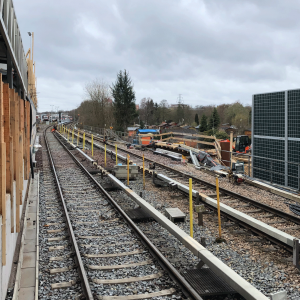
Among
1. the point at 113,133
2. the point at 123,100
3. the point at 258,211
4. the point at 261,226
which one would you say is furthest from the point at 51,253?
the point at 123,100

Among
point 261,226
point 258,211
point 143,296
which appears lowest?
point 143,296

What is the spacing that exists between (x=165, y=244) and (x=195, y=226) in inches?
51.0

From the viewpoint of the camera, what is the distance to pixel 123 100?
53.2 meters

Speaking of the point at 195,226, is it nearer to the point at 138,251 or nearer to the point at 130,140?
the point at 138,251

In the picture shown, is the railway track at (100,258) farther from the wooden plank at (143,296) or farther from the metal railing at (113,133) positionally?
the metal railing at (113,133)

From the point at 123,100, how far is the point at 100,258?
48727mm

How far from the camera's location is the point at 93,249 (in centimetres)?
619

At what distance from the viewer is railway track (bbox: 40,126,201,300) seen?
4.64 metres

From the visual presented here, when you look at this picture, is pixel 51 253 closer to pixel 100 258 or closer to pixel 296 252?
pixel 100 258

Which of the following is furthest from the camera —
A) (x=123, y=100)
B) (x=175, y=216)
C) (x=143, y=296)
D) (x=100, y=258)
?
(x=123, y=100)

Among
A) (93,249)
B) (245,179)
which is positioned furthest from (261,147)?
(93,249)

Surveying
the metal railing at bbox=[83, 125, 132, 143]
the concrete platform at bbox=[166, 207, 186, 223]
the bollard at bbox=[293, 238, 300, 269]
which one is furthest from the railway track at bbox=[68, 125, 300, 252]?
the metal railing at bbox=[83, 125, 132, 143]

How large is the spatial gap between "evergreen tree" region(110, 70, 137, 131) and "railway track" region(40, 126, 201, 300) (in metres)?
44.7

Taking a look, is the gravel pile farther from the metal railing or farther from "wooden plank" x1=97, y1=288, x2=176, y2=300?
the metal railing
